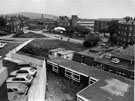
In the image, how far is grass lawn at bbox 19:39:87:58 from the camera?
25984mm

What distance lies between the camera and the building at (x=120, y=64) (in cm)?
1780

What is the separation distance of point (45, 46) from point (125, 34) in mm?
22324

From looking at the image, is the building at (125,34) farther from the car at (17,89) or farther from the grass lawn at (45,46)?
the car at (17,89)

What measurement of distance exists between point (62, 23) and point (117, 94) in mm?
56004

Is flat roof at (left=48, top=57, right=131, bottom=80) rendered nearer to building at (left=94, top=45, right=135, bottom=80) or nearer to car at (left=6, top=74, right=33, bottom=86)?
building at (left=94, top=45, right=135, bottom=80)

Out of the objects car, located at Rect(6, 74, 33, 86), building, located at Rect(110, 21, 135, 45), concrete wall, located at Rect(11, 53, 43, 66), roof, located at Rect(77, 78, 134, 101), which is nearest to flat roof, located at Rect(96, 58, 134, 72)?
roof, located at Rect(77, 78, 134, 101)

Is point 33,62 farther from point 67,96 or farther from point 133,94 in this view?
point 133,94

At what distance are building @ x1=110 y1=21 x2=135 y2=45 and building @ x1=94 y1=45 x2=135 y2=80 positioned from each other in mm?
17256

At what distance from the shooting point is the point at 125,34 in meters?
37.7

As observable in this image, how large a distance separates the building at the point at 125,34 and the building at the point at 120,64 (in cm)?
1726

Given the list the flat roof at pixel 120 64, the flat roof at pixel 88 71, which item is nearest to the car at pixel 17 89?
the flat roof at pixel 88 71

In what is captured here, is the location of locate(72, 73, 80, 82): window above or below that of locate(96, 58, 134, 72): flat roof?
below

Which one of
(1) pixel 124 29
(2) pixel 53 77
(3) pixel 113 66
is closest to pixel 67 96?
(2) pixel 53 77

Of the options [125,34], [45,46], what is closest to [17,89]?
[45,46]
